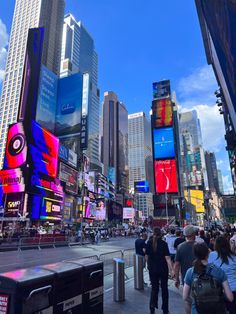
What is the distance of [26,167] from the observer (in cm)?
6106

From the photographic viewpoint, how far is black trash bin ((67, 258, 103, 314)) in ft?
12.7

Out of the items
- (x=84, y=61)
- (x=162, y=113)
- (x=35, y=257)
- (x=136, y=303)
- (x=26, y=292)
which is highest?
(x=84, y=61)

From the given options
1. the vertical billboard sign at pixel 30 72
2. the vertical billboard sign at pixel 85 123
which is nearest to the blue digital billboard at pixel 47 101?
the vertical billboard sign at pixel 85 123

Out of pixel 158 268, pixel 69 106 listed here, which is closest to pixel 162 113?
pixel 69 106

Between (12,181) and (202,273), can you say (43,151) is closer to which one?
(12,181)

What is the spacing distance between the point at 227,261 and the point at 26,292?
2878 mm

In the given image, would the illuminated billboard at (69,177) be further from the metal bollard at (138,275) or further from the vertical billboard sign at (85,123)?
the metal bollard at (138,275)

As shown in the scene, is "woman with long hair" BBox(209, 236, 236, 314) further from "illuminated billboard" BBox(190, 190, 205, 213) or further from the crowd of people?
"illuminated billboard" BBox(190, 190, 205, 213)

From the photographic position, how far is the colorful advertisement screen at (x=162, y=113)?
8975cm

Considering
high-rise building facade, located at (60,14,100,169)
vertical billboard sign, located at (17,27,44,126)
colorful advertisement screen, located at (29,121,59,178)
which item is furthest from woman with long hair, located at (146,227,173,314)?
high-rise building facade, located at (60,14,100,169)

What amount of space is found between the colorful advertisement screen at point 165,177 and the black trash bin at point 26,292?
82362 millimetres

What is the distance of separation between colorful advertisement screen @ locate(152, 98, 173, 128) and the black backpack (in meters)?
87.6

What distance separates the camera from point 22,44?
150750 mm

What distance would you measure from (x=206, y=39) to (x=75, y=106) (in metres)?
64.3
